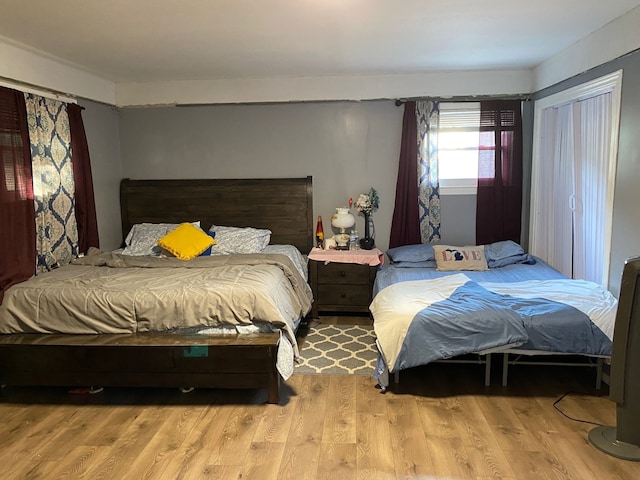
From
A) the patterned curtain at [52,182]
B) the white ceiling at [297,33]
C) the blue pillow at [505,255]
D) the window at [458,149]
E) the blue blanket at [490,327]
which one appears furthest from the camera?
the window at [458,149]

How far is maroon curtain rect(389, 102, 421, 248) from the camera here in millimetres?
4879

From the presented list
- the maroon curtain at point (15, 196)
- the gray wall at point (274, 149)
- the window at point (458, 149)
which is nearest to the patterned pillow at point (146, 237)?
the gray wall at point (274, 149)

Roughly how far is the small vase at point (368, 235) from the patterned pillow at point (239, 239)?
946mm

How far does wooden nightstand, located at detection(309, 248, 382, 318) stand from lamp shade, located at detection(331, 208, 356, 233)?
1.39ft

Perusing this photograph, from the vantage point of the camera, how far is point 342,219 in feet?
16.0

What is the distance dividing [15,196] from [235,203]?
1.98m

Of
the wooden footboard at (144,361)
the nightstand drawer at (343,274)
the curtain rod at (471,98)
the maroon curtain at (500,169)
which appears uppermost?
the curtain rod at (471,98)

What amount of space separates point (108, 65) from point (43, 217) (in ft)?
4.52

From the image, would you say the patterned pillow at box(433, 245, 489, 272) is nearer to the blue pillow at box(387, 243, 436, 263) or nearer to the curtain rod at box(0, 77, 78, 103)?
the blue pillow at box(387, 243, 436, 263)

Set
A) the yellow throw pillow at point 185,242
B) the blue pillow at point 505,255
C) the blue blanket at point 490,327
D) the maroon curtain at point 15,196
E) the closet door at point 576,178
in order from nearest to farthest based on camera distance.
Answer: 1. the blue blanket at point 490,327
2. the closet door at point 576,178
3. the maroon curtain at point 15,196
4. the yellow throw pillow at point 185,242
5. the blue pillow at point 505,255

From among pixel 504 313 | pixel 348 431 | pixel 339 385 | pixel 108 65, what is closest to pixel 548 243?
pixel 504 313

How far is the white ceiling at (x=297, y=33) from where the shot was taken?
2783 mm

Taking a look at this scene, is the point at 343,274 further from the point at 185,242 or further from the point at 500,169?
the point at 500,169

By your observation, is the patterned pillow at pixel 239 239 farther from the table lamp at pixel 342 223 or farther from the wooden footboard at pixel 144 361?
the wooden footboard at pixel 144 361
